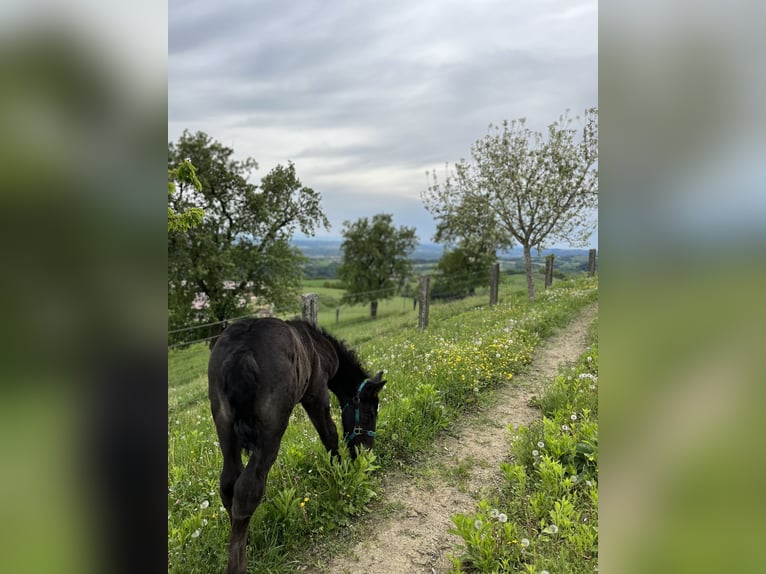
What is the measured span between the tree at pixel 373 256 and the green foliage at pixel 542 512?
1341 inches

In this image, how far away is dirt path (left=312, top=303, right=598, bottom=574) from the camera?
10.1 ft

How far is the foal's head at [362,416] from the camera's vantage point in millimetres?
4250

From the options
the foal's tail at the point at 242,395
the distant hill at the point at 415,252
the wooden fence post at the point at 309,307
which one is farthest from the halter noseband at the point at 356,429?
the distant hill at the point at 415,252

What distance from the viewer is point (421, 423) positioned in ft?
16.0

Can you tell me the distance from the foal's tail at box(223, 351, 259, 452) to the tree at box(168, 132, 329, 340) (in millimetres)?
13979
